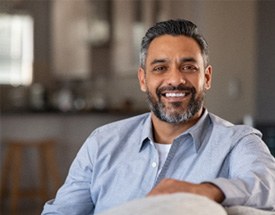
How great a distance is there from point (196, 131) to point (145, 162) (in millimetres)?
151

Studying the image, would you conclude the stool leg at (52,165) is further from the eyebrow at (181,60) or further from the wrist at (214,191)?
the wrist at (214,191)

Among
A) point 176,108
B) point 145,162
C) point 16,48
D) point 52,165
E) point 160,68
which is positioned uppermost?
point 160,68

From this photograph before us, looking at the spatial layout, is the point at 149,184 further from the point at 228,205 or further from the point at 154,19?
the point at 154,19

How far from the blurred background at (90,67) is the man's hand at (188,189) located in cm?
324

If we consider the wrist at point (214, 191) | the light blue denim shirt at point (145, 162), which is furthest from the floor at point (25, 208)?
the wrist at point (214, 191)

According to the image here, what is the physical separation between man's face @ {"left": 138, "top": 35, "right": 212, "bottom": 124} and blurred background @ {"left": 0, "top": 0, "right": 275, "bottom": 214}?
9.27ft

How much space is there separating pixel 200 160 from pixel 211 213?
563 mm

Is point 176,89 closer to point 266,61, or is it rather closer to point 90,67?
point 266,61

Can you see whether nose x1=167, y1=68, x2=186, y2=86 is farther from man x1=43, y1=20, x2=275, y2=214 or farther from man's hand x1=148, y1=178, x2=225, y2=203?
man's hand x1=148, y1=178, x2=225, y2=203

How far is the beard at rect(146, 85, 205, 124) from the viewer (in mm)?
1567

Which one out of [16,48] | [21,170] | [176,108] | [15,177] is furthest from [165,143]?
[16,48]

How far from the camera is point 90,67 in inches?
303

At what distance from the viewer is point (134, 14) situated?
22.4ft

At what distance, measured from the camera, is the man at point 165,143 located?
4.93 ft
